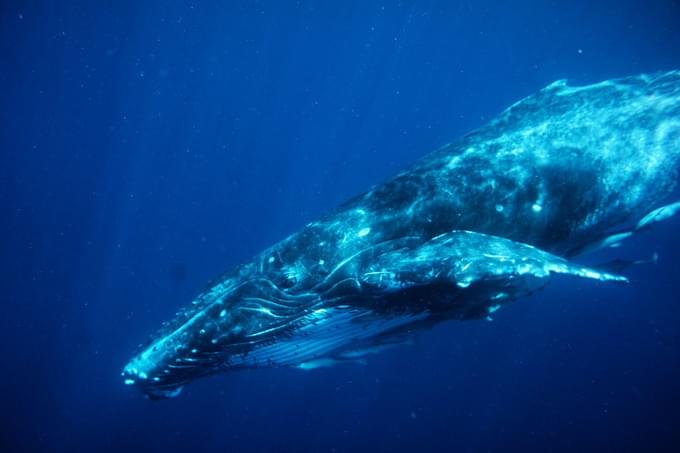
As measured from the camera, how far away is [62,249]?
3675 cm

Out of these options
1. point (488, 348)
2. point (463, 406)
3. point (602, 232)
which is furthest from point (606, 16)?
point (602, 232)

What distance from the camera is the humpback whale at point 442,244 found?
4.71 metres

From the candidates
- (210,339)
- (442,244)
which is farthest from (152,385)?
(442,244)

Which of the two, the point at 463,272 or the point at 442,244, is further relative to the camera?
A: the point at 442,244

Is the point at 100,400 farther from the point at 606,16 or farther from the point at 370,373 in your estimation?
the point at 606,16

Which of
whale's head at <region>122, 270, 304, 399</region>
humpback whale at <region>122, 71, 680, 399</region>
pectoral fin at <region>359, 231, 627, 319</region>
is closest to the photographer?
pectoral fin at <region>359, 231, 627, 319</region>

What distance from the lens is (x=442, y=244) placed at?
4.90 m

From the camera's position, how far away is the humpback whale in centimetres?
471

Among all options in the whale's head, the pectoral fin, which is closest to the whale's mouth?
the whale's head

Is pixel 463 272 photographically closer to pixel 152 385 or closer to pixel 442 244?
pixel 442 244

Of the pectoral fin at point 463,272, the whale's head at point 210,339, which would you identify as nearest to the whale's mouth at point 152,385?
the whale's head at point 210,339

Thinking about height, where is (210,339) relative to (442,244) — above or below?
below

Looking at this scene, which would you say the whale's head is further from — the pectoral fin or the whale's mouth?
the pectoral fin

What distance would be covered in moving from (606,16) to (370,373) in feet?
154
